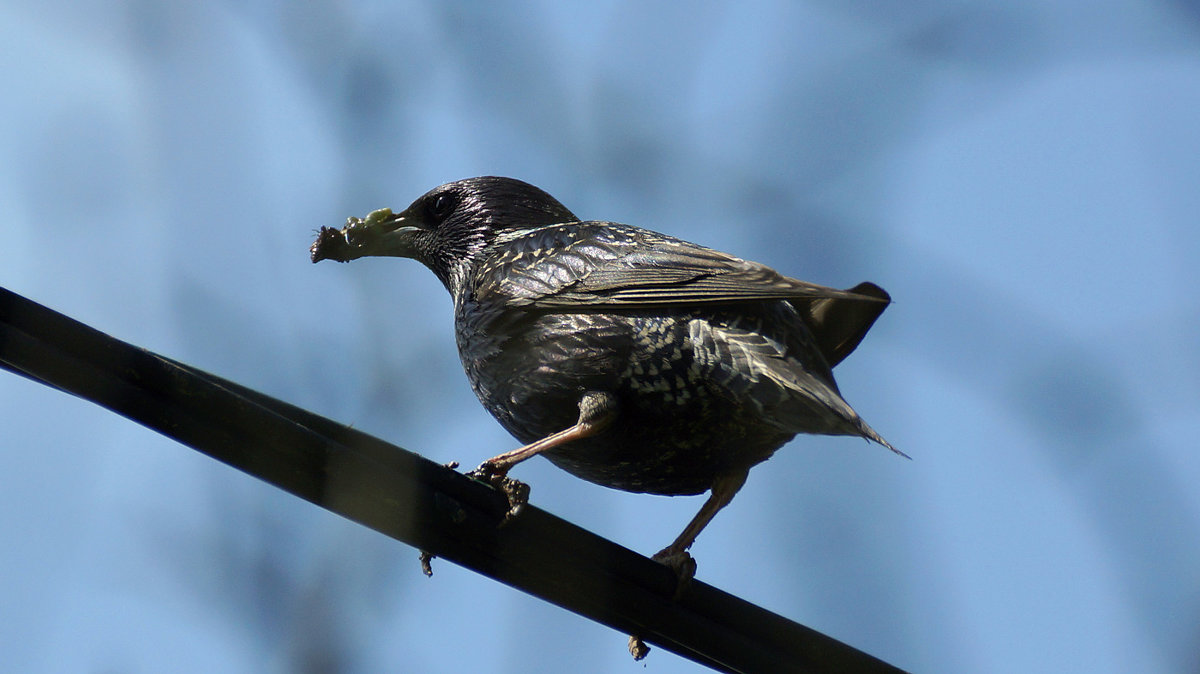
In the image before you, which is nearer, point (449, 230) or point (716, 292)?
point (716, 292)

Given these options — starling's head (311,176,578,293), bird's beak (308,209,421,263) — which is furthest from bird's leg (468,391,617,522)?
bird's beak (308,209,421,263)

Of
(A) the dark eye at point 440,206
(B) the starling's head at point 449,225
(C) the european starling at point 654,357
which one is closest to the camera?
(C) the european starling at point 654,357

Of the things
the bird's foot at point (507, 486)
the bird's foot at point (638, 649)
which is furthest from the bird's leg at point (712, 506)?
the bird's foot at point (507, 486)

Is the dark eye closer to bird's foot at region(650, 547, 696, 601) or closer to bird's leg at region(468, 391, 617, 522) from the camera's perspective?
bird's leg at region(468, 391, 617, 522)

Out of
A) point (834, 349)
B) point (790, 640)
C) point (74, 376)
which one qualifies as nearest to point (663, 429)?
point (834, 349)

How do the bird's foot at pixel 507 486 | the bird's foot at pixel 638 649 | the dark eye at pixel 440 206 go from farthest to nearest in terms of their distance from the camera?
the dark eye at pixel 440 206, the bird's foot at pixel 638 649, the bird's foot at pixel 507 486

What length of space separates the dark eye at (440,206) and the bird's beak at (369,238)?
0.11 metres

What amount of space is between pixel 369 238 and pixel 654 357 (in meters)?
2.36

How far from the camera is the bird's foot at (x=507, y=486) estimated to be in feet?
9.64

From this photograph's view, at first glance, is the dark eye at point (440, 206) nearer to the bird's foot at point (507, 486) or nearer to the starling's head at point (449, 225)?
the starling's head at point (449, 225)

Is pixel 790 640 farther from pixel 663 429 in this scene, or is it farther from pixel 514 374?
pixel 514 374

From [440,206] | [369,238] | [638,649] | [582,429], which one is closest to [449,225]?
[440,206]

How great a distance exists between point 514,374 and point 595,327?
0.40 meters

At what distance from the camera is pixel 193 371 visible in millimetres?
2537
